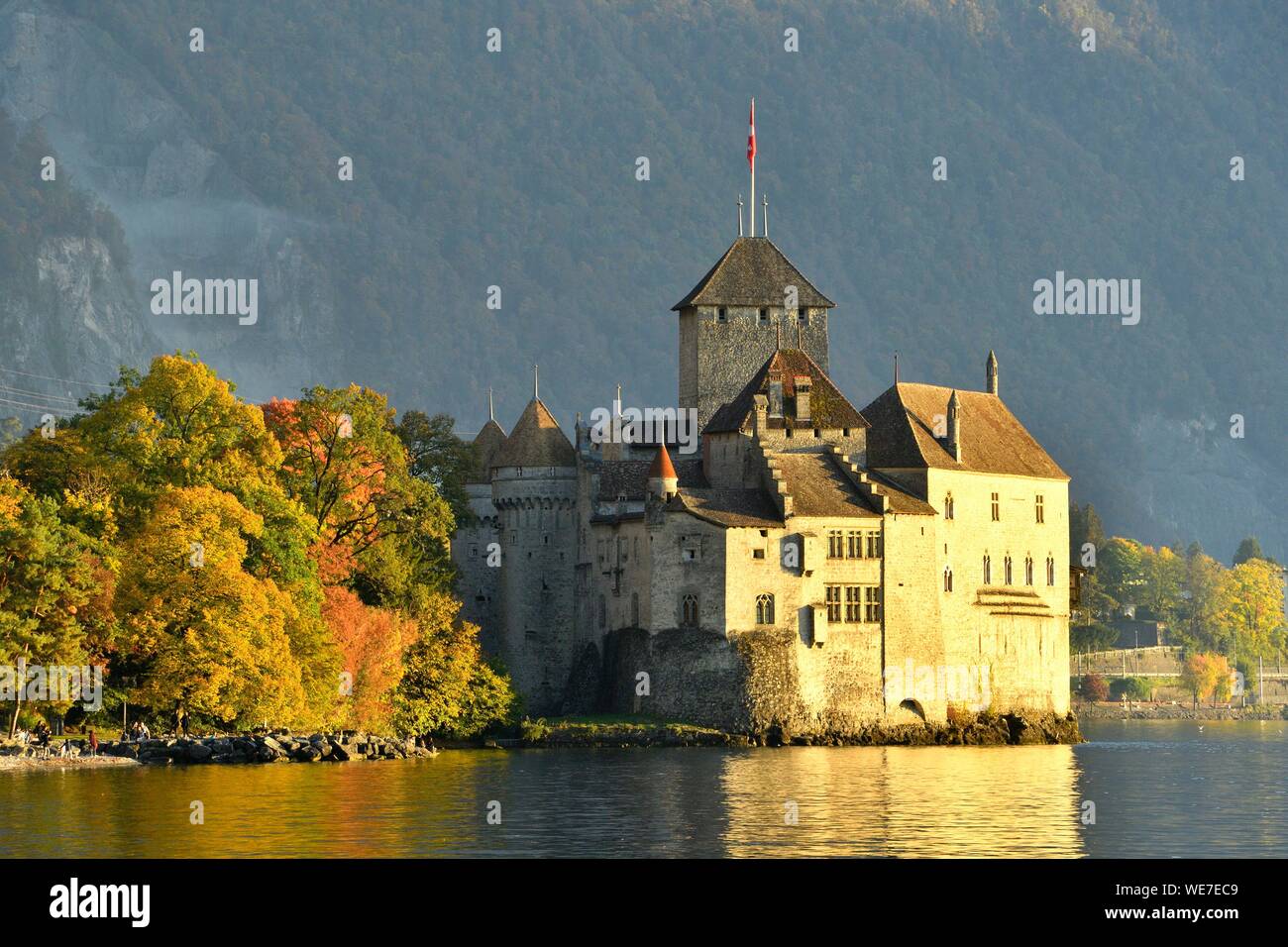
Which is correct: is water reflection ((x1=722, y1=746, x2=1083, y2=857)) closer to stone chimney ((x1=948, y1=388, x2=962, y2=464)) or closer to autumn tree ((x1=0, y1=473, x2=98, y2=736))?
stone chimney ((x1=948, y1=388, x2=962, y2=464))

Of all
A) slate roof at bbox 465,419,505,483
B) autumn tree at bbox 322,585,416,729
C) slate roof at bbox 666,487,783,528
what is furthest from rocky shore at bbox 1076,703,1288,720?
autumn tree at bbox 322,585,416,729

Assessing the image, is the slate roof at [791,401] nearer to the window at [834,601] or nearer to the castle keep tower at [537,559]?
the window at [834,601]

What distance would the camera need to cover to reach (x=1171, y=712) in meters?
188

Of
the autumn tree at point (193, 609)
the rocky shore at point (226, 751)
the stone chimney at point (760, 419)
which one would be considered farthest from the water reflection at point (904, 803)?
the autumn tree at point (193, 609)

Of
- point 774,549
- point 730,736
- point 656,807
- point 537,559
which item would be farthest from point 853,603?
point 656,807

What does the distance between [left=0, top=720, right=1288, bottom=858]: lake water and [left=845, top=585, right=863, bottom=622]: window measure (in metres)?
8.34

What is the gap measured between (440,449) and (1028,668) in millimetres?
27848

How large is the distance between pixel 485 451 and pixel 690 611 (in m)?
23.0

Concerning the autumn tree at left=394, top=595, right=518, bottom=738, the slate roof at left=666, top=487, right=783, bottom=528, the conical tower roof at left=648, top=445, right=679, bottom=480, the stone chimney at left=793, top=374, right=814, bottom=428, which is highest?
the stone chimney at left=793, top=374, right=814, bottom=428

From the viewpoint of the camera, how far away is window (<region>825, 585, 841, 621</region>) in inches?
4013

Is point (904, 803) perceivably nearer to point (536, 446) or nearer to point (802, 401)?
point (802, 401)
